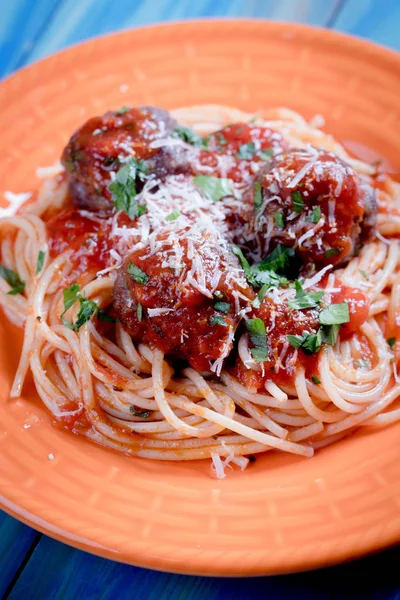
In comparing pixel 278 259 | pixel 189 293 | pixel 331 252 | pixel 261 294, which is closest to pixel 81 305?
pixel 189 293

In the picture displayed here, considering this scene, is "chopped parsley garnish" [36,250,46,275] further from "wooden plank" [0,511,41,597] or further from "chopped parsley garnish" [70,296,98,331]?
"wooden plank" [0,511,41,597]

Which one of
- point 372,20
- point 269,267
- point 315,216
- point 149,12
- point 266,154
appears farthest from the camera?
point 149,12

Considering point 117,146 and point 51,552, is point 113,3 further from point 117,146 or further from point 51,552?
point 51,552

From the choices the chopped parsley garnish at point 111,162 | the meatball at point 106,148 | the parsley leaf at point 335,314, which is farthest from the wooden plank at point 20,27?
the parsley leaf at point 335,314

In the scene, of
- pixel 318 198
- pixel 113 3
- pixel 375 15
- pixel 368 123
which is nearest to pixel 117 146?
pixel 318 198

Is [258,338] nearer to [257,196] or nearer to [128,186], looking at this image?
[257,196]

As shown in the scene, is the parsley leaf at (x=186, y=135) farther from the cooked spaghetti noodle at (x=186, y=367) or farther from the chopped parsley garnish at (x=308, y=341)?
the chopped parsley garnish at (x=308, y=341)
